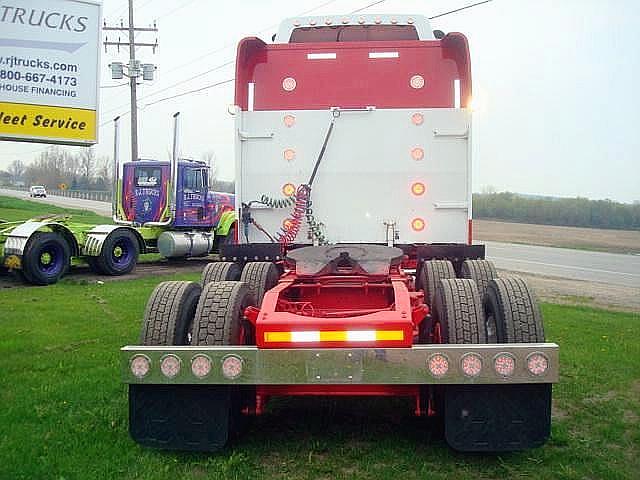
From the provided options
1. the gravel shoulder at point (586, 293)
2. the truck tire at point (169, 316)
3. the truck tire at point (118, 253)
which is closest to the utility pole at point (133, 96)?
the truck tire at point (118, 253)

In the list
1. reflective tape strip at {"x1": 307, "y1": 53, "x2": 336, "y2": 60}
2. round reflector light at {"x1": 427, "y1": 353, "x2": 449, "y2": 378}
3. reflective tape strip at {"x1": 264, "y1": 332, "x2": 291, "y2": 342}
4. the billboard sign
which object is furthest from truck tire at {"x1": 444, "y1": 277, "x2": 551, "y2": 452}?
the billboard sign

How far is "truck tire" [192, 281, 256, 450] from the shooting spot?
4379 millimetres

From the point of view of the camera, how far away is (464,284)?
4773 mm

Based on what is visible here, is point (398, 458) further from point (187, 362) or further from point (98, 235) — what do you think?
point (98, 235)

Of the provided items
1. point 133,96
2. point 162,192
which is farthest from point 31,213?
point 162,192

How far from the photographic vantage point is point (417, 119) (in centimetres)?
721

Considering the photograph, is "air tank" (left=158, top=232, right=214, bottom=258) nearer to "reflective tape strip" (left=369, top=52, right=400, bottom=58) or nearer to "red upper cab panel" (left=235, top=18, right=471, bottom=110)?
"red upper cab panel" (left=235, top=18, right=471, bottom=110)

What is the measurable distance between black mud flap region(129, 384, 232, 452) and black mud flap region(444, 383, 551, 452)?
1366mm

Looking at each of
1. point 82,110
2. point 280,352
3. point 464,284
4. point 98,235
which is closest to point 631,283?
point 98,235

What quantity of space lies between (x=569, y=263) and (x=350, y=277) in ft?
71.9

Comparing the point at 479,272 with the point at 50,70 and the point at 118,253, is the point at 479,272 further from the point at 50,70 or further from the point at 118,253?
the point at 118,253

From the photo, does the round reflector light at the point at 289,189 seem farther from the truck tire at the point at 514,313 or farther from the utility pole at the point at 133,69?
the utility pole at the point at 133,69

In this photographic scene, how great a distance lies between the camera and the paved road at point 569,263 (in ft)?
69.2

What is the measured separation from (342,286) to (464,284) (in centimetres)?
89
